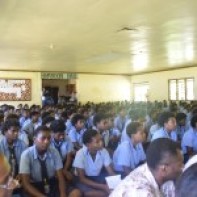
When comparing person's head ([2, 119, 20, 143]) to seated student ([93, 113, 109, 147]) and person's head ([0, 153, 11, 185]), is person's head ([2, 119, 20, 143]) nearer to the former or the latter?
seated student ([93, 113, 109, 147])

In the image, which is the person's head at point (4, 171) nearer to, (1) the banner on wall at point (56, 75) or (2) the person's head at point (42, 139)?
(2) the person's head at point (42, 139)

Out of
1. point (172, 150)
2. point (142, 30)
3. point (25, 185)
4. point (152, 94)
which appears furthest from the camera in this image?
point (152, 94)

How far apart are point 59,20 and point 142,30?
1668mm

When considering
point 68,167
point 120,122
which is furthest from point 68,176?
point 120,122

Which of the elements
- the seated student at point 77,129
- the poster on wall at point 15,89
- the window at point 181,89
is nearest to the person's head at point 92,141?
the seated student at point 77,129

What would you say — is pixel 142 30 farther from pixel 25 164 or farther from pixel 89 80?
pixel 89 80

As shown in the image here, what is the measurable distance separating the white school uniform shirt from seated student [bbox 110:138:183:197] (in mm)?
1853

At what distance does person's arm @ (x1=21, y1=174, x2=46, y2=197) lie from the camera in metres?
3.14

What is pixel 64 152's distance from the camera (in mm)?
4344

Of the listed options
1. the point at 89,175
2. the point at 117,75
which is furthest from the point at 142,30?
the point at 117,75

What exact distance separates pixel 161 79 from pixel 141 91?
2.11m

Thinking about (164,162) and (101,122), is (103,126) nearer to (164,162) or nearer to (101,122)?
(101,122)

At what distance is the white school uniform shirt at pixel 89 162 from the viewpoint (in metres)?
3.60

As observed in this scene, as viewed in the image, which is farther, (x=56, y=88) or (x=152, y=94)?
(x=56, y=88)
